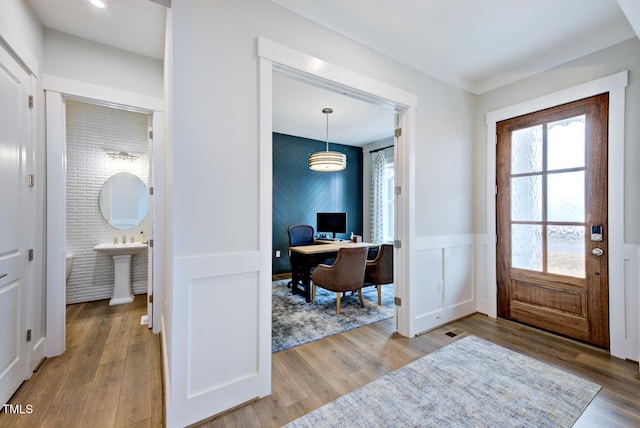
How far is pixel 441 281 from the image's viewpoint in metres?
2.89

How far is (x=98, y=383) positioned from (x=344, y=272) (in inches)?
91.0

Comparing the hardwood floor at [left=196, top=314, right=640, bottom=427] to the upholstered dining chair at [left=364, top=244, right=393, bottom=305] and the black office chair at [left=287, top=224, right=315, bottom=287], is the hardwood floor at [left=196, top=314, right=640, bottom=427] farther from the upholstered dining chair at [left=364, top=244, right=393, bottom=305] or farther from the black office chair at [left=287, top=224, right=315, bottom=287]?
the black office chair at [left=287, top=224, right=315, bottom=287]

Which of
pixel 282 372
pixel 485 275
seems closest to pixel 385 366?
pixel 282 372

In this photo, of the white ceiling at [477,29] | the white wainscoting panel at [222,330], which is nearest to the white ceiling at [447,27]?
the white ceiling at [477,29]

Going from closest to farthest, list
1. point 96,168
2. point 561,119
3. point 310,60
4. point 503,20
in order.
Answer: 1. point 310,60
2. point 503,20
3. point 561,119
4. point 96,168

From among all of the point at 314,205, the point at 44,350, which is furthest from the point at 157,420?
the point at 314,205

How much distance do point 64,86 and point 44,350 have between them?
7.10ft

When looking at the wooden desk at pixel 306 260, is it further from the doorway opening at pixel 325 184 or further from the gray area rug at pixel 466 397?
the gray area rug at pixel 466 397

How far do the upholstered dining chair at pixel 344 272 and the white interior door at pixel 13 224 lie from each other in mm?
2536

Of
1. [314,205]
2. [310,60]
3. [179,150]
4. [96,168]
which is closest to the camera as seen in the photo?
[179,150]

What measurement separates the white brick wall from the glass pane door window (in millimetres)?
4997

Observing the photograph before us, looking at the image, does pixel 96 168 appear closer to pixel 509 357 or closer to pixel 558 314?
pixel 509 357

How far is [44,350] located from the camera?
2.15 metres

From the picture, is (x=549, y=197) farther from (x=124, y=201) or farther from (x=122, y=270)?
(x=124, y=201)
